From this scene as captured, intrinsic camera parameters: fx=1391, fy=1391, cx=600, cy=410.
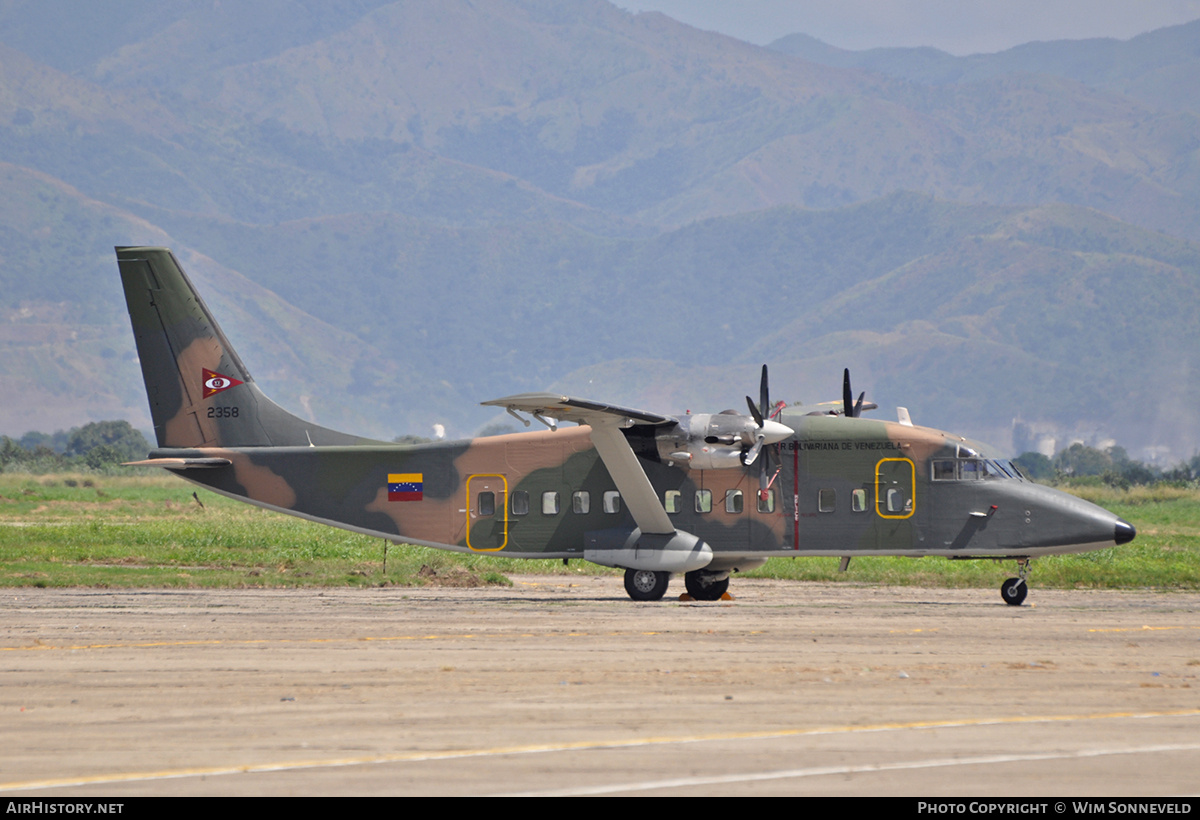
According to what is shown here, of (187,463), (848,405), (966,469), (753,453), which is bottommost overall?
(966,469)

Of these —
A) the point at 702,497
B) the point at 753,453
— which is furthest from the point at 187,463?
the point at 753,453

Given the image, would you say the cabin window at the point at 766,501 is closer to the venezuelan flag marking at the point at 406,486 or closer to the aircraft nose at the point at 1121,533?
the aircraft nose at the point at 1121,533

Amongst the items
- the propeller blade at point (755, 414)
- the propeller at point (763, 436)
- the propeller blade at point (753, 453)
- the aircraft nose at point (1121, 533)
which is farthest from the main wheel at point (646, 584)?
the aircraft nose at point (1121, 533)

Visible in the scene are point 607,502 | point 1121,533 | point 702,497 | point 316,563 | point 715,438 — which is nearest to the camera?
point 1121,533

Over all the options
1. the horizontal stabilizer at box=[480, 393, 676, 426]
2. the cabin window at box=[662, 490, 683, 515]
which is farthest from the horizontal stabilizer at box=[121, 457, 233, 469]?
the cabin window at box=[662, 490, 683, 515]

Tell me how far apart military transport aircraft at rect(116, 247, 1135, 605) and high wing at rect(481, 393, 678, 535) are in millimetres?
43

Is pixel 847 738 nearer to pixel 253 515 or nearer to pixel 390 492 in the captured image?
pixel 390 492

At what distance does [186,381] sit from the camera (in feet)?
103

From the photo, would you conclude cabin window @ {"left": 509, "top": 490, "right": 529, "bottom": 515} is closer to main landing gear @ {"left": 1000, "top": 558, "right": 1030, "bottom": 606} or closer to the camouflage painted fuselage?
the camouflage painted fuselage

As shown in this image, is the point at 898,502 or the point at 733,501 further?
the point at 733,501

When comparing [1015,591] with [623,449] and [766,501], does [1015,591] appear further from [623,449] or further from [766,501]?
[623,449]

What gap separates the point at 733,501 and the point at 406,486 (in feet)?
23.4

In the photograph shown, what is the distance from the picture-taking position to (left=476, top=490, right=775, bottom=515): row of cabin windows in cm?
2850

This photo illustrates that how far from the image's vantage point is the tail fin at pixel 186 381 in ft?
103
